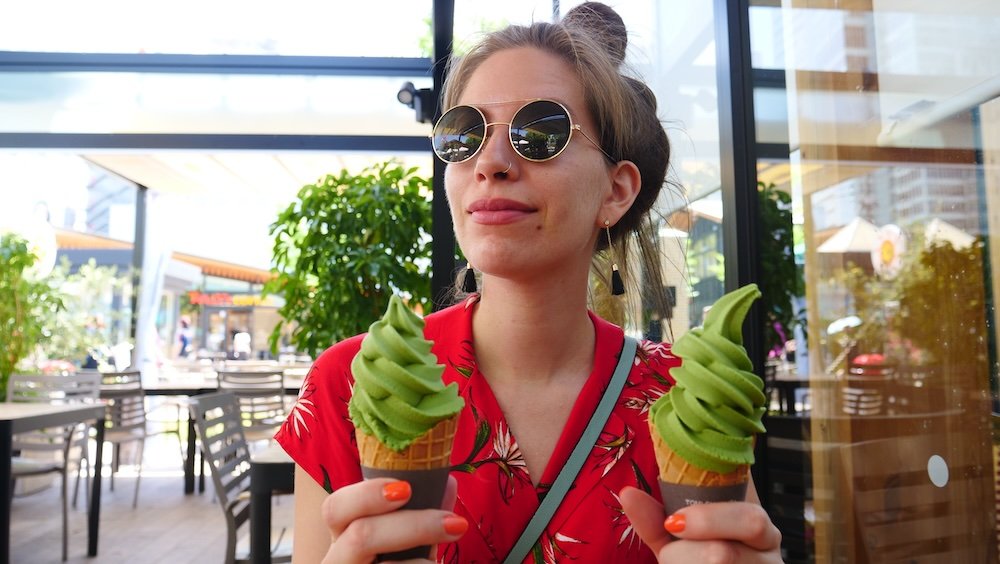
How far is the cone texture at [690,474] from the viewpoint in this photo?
0.94 meters

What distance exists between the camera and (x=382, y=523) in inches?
34.8

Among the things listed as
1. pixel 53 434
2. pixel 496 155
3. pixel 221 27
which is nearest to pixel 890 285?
pixel 496 155

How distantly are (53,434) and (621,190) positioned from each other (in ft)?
21.9

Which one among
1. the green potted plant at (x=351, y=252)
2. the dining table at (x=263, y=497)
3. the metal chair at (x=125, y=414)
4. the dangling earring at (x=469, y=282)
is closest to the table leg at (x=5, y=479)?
the green potted plant at (x=351, y=252)

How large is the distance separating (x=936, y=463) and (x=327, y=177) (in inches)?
145

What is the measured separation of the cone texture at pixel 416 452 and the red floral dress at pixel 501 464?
0.31 meters

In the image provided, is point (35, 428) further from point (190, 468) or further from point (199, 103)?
point (199, 103)

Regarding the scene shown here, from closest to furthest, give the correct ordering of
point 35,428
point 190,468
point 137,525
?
point 35,428 < point 137,525 < point 190,468

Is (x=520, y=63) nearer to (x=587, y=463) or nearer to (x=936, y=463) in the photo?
(x=587, y=463)

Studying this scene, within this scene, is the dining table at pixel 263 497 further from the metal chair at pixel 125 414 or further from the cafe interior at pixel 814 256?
the metal chair at pixel 125 414

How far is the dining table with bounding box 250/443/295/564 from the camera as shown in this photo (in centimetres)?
300

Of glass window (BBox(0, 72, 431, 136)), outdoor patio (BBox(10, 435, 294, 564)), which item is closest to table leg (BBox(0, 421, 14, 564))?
outdoor patio (BBox(10, 435, 294, 564))

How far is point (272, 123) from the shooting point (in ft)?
23.9

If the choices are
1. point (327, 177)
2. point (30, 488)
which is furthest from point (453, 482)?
point (30, 488)
